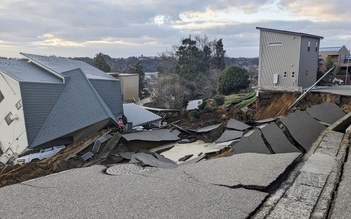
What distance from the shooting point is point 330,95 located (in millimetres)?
16500

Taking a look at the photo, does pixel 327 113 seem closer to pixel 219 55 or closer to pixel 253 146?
pixel 253 146

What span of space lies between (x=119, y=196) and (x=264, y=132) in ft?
15.2

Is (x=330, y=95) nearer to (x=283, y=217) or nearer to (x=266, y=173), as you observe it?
(x=266, y=173)

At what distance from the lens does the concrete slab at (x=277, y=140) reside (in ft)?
20.5

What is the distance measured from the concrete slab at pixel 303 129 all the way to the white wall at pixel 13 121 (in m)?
13.7

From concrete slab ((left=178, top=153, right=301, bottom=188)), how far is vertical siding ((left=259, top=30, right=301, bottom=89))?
49.7 feet

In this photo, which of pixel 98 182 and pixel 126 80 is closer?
pixel 98 182

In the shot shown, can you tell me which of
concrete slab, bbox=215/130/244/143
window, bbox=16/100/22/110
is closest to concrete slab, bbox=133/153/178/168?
concrete slab, bbox=215/130/244/143

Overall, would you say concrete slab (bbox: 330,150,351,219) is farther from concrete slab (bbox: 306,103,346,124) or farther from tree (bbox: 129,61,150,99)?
tree (bbox: 129,61,150,99)

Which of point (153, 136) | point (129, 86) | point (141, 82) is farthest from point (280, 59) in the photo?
point (141, 82)

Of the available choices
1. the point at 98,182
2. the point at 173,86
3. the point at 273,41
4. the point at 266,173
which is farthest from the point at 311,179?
the point at 173,86

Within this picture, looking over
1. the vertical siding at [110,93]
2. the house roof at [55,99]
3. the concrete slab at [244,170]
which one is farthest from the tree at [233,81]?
the concrete slab at [244,170]

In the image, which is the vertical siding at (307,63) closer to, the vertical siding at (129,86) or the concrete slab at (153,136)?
the concrete slab at (153,136)

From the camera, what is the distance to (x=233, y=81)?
32.0 m
